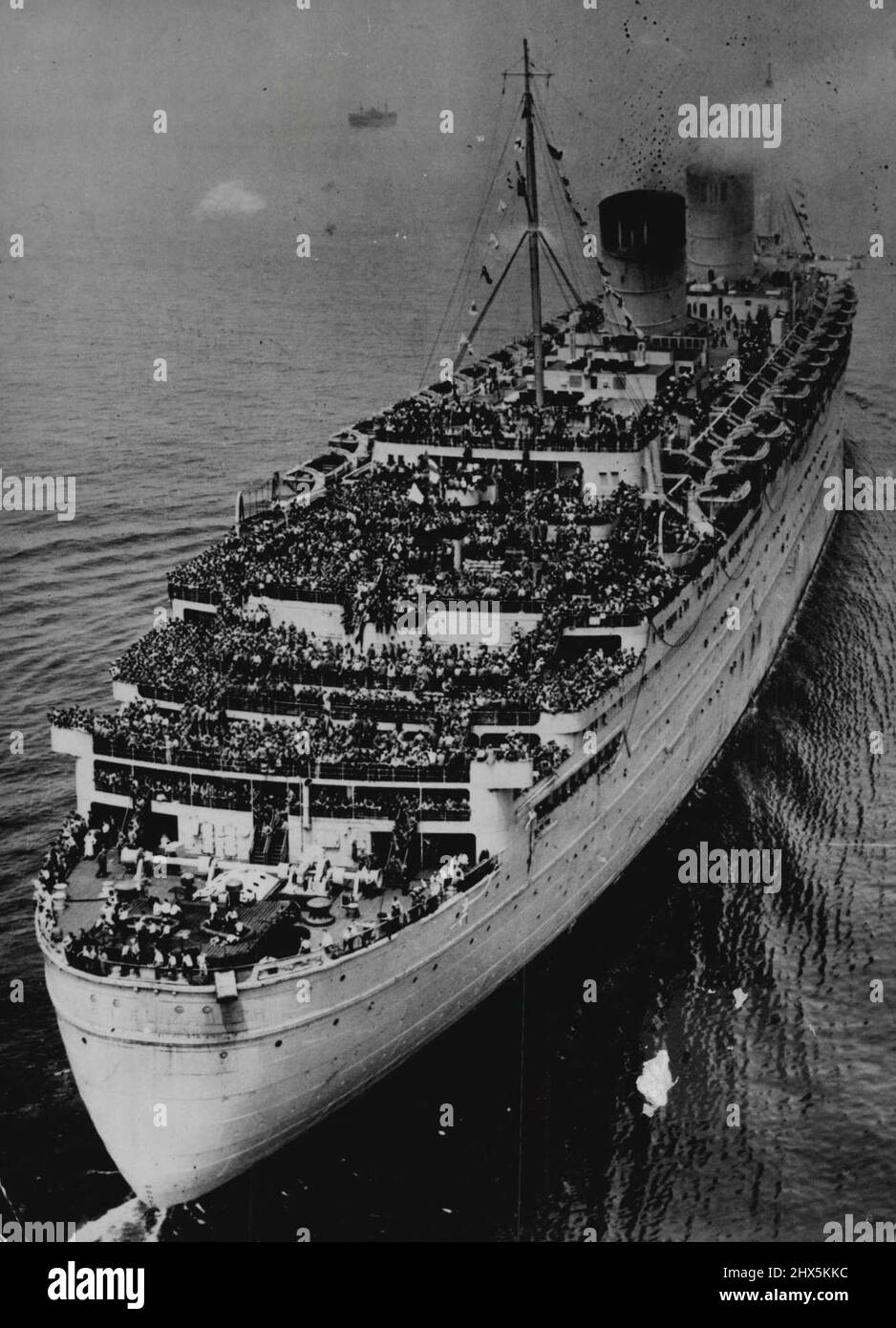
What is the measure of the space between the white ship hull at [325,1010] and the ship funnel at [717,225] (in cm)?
3159

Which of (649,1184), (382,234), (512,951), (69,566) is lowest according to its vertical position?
(649,1184)

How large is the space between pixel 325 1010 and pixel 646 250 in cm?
3376

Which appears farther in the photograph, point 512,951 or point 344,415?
point 344,415

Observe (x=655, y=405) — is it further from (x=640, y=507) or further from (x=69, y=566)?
(x=69, y=566)

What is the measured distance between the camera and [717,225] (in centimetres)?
6394

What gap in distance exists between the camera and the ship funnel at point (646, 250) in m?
51.9

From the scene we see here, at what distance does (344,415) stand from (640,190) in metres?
19.1

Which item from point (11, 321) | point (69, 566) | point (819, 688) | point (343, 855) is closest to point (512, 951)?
point (343, 855)

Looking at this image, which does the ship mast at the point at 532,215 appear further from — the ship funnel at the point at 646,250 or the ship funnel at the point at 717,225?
the ship funnel at the point at 717,225

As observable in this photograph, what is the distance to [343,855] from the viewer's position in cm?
2877

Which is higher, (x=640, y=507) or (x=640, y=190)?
(x=640, y=190)

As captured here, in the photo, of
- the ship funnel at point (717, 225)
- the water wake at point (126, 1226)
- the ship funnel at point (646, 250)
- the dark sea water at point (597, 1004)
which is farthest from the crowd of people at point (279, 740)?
the ship funnel at point (717, 225)

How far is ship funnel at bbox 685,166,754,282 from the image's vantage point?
6394 cm

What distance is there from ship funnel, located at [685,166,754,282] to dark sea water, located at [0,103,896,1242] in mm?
11996
